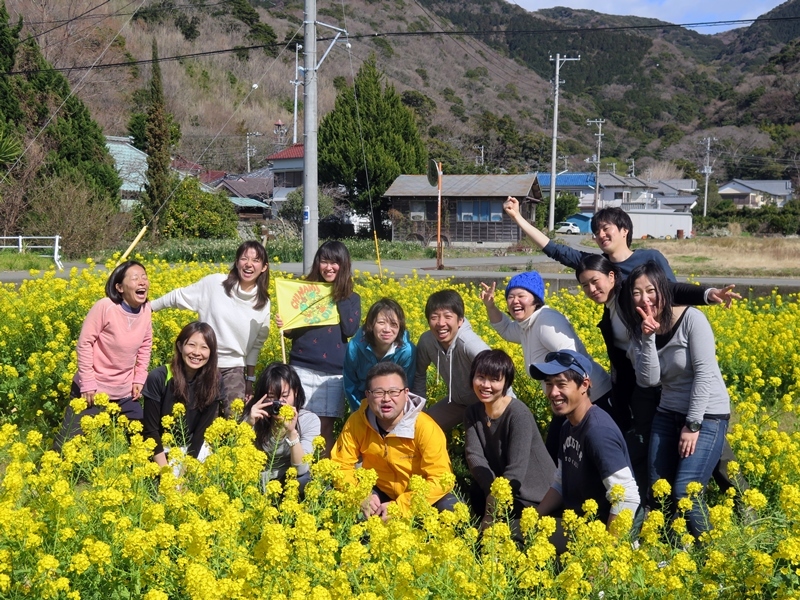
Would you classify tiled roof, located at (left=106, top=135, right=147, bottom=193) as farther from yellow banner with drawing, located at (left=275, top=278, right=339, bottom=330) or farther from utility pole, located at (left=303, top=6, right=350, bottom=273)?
yellow banner with drawing, located at (left=275, top=278, right=339, bottom=330)

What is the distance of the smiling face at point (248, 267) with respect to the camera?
16.9ft

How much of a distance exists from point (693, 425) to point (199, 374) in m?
2.66

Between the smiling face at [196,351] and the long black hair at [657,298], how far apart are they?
230 cm

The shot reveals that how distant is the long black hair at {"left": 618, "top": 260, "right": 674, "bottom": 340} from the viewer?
393cm

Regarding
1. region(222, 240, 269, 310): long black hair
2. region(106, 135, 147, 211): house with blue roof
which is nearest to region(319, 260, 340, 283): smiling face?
region(222, 240, 269, 310): long black hair

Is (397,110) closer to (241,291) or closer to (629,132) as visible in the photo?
(241,291)

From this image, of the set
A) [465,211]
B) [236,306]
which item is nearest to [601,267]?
[236,306]

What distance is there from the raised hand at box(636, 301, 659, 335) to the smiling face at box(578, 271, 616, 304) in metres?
0.41

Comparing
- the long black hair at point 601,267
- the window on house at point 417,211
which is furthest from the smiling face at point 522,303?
the window on house at point 417,211

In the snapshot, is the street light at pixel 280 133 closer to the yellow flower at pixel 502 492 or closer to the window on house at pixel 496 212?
the window on house at pixel 496 212

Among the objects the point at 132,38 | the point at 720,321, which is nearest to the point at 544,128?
the point at 132,38

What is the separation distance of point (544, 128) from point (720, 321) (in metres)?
108

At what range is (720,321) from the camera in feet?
27.4

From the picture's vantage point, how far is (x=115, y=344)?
512 cm
